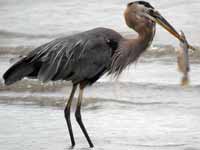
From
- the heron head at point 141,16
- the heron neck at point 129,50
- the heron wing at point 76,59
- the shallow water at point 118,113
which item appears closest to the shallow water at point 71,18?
the shallow water at point 118,113

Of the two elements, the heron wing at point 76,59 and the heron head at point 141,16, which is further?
the heron wing at point 76,59

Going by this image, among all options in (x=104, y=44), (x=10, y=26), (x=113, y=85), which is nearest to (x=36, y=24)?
(x=10, y=26)

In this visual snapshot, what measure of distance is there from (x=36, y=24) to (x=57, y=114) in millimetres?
5462

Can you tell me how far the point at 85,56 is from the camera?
9109 mm

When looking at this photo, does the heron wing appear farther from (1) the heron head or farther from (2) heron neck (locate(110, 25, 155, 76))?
(1) the heron head

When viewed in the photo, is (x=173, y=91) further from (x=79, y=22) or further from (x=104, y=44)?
(x=79, y=22)

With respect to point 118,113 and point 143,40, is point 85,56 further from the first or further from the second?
point 118,113

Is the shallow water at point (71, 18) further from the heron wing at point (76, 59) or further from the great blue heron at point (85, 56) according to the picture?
the heron wing at point (76, 59)

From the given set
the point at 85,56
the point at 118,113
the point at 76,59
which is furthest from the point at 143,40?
the point at 118,113

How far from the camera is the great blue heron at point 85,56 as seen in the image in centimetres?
902

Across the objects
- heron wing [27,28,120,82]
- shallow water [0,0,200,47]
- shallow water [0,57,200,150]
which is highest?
heron wing [27,28,120,82]

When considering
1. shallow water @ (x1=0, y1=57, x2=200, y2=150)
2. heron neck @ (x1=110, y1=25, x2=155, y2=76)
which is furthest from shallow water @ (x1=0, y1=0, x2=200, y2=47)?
heron neck @ (x1=110, y1=25, x2=155, y2=76)

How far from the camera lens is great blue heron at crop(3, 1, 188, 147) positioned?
9.02m

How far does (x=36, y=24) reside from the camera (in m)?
15.3
